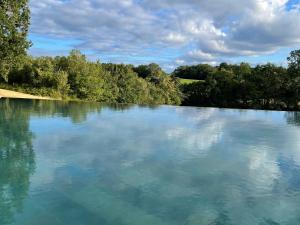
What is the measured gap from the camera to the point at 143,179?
659 centimetres

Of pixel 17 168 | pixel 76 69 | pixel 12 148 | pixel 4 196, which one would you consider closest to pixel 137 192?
pixel 4 196

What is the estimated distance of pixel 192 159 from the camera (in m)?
8.45

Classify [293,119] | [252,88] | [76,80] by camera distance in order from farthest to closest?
[252,88], [76,80], [293,119]

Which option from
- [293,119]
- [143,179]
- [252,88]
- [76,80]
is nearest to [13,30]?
[76,80]

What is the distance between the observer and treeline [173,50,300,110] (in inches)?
1740

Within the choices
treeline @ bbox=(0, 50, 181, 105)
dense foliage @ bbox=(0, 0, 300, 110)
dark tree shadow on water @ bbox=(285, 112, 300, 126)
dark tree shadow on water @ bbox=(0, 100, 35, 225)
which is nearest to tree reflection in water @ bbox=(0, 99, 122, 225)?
dark tree shadow on water @ bbox=(0, 100, 35, 225)

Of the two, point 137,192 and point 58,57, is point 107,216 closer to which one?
point 137,192

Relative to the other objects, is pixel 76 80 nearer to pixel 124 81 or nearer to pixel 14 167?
pixel 124 81

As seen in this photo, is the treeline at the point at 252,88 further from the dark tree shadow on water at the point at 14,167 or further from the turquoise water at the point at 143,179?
the dark tree shadow on water at the point at 14,167

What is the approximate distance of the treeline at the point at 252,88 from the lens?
44.2 metres

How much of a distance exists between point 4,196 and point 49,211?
92cm

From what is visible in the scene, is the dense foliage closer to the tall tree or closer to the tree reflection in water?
the tall tree

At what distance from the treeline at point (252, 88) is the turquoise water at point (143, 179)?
3452 cm

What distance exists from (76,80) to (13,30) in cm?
1461
